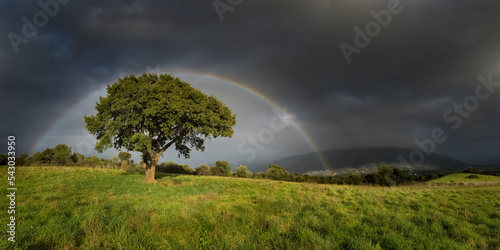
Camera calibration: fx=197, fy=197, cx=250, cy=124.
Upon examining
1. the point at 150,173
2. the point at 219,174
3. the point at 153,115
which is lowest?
the point at 219,174

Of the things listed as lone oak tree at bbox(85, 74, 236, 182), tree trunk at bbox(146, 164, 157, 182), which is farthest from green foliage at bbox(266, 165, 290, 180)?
tree trunk at bbox(146, 164, 157, 182)

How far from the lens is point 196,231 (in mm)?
7145

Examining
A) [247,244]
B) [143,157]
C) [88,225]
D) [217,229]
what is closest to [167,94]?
[143,157]

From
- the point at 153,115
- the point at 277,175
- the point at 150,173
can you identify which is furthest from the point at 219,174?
the point at 153,115

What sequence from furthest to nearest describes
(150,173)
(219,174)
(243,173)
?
(243,173) < (219,174) < (150,173)

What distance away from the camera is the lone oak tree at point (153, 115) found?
2152 centimetres

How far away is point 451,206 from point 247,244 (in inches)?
545

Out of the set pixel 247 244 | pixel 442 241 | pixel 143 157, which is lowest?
pixel 442 241

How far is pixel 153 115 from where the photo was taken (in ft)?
68.1

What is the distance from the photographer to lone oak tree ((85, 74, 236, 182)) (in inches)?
847

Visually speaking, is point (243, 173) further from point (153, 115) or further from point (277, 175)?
point (153, 115)

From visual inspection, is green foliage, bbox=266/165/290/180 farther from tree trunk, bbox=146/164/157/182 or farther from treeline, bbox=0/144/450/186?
tree trunk, bbox=146/164/157/182

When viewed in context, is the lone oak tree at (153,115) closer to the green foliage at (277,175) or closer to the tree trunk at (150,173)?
the tree trunk at (150,173)

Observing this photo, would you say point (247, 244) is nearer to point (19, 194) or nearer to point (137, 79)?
point (19, 194)
